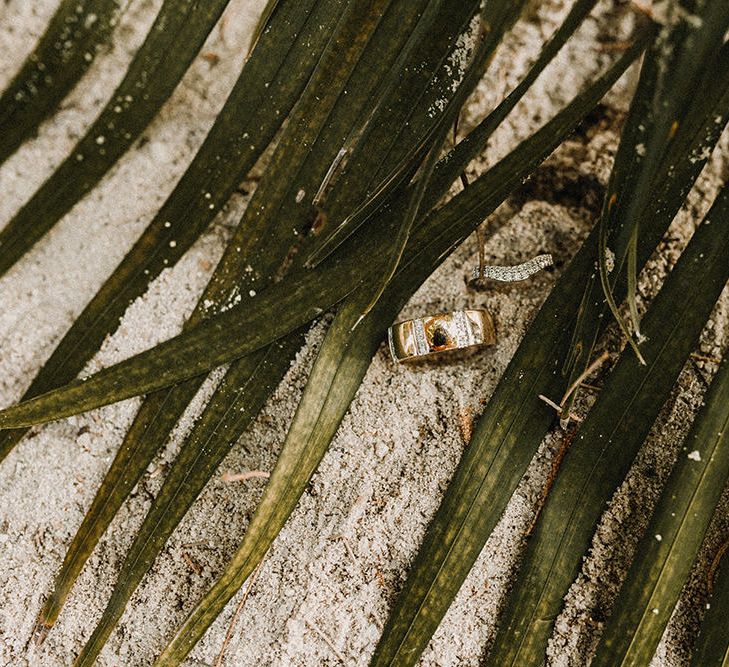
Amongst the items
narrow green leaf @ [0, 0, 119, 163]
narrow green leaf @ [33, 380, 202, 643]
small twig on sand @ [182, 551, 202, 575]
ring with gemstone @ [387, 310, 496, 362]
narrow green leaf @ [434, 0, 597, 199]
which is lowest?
small twig on sand @ [182, 551, 202, 575]

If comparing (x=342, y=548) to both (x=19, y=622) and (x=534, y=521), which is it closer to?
(x=534, y=521)

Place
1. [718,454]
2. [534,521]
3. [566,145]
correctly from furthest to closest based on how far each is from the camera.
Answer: [566,145] → [534,521] → [718,454]

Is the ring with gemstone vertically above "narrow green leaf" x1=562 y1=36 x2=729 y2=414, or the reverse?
"narrow green leaf" x1=562 y1=36 x2=729 y2=414

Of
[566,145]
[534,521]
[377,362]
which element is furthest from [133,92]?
[534,521]

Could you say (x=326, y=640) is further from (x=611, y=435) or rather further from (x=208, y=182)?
(x=208, y=182)

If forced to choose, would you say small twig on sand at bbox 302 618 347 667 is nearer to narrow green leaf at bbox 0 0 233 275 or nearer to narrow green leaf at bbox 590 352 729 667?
narrow green leaf at bbox 590 352 729 667

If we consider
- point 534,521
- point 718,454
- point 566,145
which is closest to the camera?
point 718,454

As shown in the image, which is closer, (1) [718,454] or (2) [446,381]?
(1) [718,454]

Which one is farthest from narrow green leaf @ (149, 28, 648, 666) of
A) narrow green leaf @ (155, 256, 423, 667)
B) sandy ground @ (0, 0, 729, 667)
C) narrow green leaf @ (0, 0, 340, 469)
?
narrow green leaf @ (0, 0, 340, 469)
